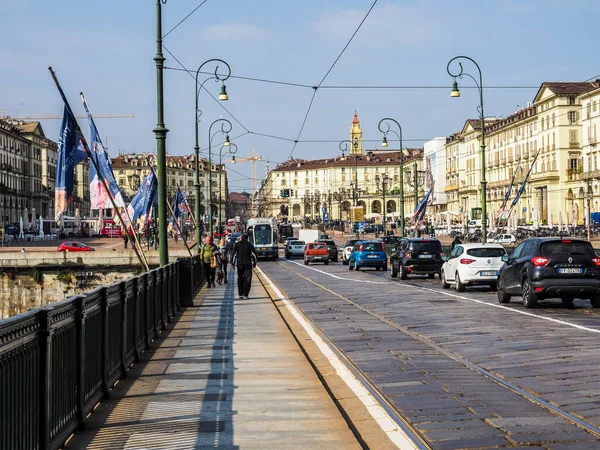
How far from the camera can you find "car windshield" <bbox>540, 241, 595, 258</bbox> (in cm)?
2214

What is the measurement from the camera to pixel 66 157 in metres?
21.3

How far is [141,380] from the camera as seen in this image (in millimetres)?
11297

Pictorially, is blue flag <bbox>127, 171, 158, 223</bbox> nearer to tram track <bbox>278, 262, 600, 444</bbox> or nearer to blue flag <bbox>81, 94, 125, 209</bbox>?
blue flag <bbox>81, 94, 125, 209</bbox>

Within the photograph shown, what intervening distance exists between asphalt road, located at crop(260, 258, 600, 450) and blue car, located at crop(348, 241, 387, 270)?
87.6 ft

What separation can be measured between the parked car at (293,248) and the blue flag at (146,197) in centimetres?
4295

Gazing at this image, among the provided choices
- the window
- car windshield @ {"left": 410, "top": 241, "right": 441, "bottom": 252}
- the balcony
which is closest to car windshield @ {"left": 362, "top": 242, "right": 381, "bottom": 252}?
car windshield @ {"left": 410, "top": 241, "right": 441, "bottom": 252}

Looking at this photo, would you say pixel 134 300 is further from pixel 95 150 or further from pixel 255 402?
pixel 95 150

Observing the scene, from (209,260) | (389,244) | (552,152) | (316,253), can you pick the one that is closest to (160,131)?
(209,260)

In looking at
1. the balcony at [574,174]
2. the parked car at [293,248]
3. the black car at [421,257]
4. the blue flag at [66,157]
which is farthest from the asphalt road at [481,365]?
the balcony at [574,174]

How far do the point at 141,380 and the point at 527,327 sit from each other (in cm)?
809

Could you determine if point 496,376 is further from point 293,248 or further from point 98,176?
point 293,248

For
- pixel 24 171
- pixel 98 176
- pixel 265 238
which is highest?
pixel 24 171

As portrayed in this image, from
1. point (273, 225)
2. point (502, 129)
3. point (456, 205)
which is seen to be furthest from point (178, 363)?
point (456, 205)

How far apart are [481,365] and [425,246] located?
27652 mm
